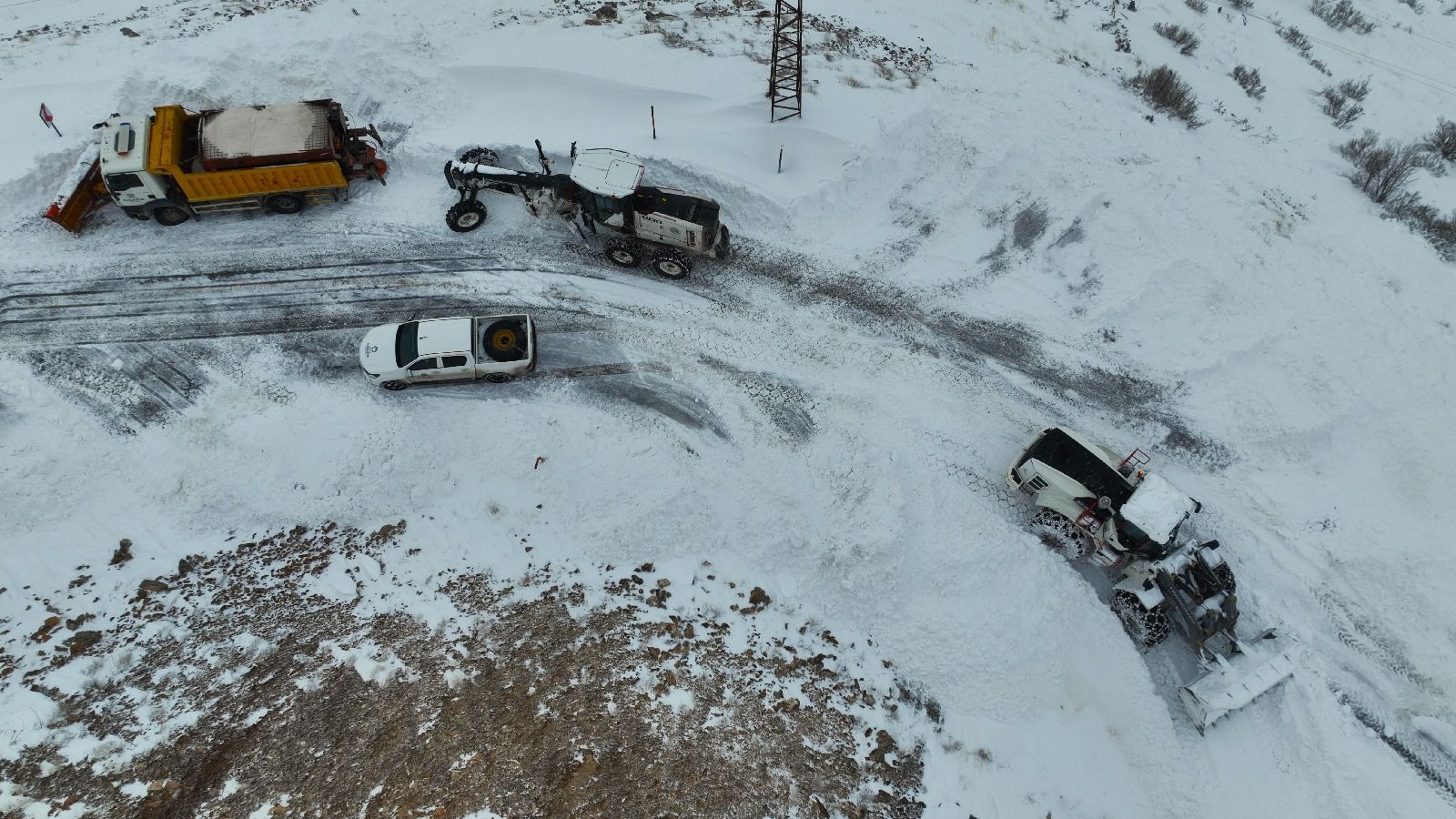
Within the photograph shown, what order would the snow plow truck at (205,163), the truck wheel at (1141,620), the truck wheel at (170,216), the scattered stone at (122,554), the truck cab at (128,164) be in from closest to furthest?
the truck wheel at (1141,620), the scattered stone at (122,554), the truck cab at (128,164), the snow plow truck at (205,163), the truck wheel at (170,216)

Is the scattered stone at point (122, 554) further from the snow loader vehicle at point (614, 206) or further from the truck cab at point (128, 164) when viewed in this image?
the snow loader vehicle at point (614, 206)

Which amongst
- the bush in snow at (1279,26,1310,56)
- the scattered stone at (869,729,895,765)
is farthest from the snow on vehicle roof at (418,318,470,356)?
the bush in snow at (1279,26,1310,56)

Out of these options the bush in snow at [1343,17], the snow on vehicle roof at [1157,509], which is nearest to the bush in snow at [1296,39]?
the bush in snow at [1343,17]

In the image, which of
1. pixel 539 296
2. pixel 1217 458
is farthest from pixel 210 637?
pixel 1217 458

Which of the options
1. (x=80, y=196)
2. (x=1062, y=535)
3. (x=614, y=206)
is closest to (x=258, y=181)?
(x=80, y=196)

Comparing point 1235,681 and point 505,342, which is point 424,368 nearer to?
point 505,342

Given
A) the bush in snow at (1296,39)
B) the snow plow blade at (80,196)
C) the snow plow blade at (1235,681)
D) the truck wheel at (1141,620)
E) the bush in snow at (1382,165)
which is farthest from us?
the bush in snow at (1296,39)

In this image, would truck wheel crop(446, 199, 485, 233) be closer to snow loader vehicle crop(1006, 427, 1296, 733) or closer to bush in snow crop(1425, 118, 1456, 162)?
snow loader vehicle crop(1006, 427, 1296, 733)
